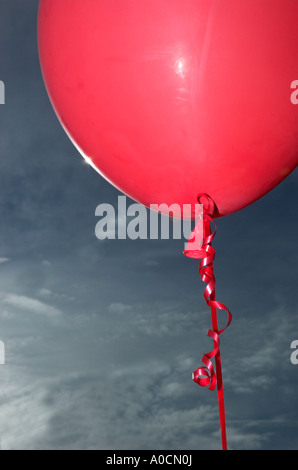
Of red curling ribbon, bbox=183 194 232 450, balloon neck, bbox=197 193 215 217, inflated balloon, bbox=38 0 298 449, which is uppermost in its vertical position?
inflated balloon, bbox=38 0 298 449

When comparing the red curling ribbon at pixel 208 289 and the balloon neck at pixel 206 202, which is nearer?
the red curling ribbon at pixel 208 289

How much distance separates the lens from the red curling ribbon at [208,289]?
5.82 feet

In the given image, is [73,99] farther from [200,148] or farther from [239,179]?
[239,179]

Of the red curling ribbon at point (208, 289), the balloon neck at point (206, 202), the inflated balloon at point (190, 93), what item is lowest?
the red curling ribbon at point (208, 289)

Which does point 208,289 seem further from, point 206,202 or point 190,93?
point 190,93

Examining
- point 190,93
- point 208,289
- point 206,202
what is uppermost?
point 190,93

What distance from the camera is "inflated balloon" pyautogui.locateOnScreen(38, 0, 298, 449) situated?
5.52 feet

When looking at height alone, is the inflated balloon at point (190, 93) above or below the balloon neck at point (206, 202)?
above

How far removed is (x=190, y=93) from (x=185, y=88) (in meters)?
0.02

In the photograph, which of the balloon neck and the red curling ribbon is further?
the balloon neck

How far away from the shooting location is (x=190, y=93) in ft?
5.59

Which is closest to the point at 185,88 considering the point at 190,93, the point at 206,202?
the point at 190,93

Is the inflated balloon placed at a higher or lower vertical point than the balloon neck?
higher

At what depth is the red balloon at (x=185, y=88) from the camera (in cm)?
168
